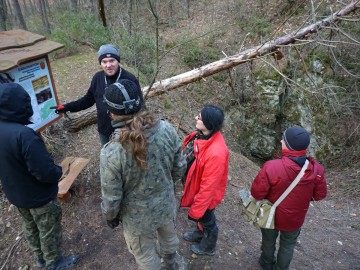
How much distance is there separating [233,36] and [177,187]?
8.70 metres

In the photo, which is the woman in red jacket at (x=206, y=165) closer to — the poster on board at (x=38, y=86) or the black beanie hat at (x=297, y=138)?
the black beanie hat at (x=297, y=138)

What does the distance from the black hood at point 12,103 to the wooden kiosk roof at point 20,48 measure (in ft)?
1.60

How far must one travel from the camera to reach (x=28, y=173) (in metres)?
2.37

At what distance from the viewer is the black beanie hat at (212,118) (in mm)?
2598

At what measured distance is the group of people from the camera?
1.91 metres

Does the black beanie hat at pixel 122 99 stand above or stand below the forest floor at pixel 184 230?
above

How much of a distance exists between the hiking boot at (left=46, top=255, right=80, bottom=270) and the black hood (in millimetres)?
1673

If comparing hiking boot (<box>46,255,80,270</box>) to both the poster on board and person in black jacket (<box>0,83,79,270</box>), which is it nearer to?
person in black jacket (<box>0,83,79,270</box>)

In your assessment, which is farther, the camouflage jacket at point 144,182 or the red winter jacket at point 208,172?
the red winter jacket at point 208,172

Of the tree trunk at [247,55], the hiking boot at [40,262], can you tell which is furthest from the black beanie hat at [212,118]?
the tree trunk at [247,55]

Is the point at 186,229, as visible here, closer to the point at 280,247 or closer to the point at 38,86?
the point at 280,247

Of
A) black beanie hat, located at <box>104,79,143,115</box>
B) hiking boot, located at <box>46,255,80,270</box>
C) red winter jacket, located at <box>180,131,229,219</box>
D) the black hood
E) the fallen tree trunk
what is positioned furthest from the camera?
the fallen tree trunk

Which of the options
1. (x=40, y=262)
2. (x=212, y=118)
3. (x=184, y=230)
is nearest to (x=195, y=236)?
(x=184, y=230)

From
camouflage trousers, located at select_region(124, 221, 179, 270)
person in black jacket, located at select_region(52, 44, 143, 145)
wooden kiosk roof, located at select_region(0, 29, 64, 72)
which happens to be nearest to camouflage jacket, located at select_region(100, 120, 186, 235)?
camouflage trousers, located at select_region(124, 221, 179, 270)
